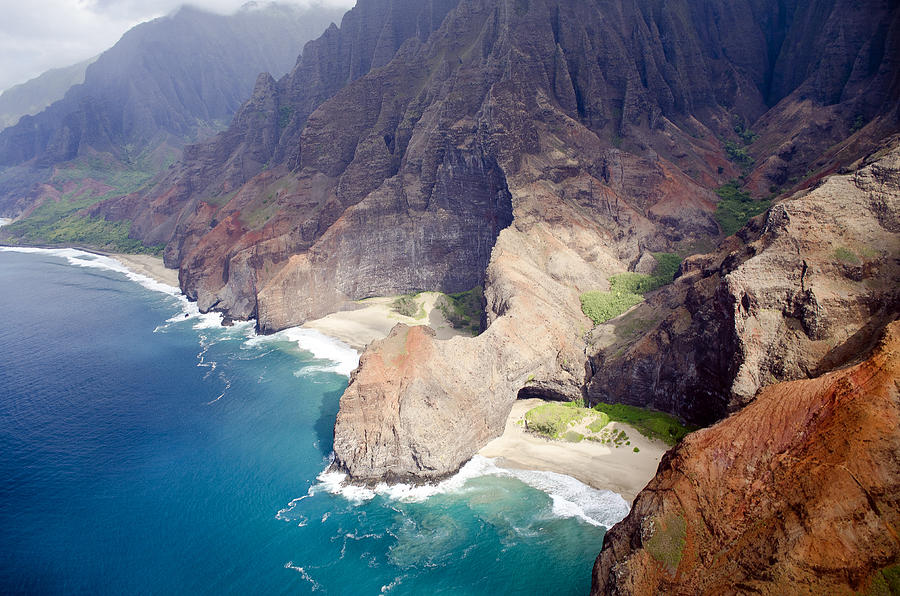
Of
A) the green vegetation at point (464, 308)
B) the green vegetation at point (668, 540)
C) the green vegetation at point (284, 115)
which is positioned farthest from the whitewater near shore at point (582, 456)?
the green vegetation at point (284, 115)

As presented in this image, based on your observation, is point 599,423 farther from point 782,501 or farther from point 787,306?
point 782,501

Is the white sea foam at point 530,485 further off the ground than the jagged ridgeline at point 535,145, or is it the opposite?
the jagged ridgeline at point 535,145

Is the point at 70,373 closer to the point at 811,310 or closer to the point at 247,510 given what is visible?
the point at 247,510

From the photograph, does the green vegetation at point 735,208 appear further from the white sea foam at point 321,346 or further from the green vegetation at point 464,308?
the white sea foam at point 321,346

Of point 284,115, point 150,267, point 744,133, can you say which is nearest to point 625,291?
point 744,133

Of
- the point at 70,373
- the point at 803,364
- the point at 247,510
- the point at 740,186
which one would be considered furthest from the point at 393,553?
the point at 740,186

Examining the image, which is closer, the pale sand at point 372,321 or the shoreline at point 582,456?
the shoreline at point 582,456
